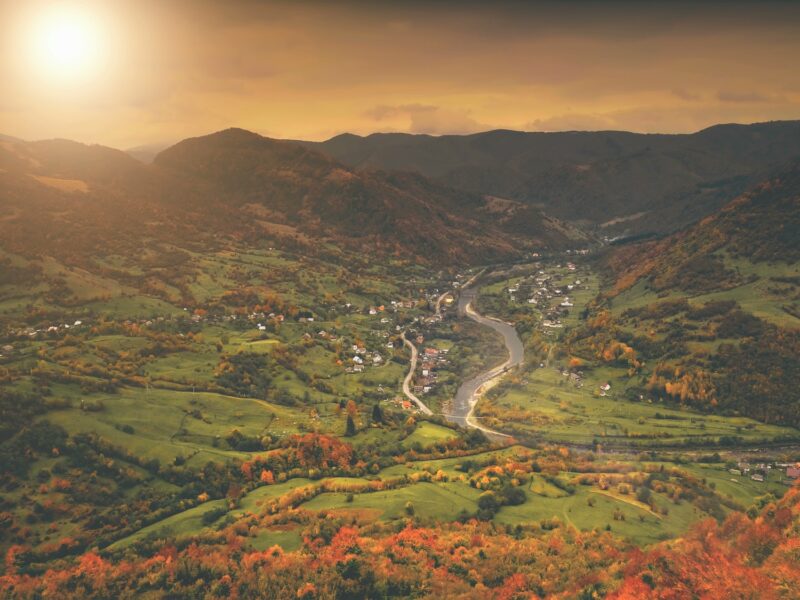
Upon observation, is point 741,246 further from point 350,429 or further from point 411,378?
point 350,429

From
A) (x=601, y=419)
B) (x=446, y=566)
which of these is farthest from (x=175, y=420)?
(x=601, y=419)

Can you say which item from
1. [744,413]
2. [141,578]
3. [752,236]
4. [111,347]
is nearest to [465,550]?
[141,578]

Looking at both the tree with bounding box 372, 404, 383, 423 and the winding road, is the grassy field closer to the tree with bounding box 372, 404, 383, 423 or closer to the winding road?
the winding road

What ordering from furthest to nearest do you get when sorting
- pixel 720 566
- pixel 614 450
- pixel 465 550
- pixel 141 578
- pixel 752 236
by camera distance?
pixel 752 236 → pixel 614 450 → pixel 465 550 → pixel 141 578 → pixel 720 566

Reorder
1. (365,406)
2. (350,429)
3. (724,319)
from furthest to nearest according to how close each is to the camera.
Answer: (724,319) < (365,406) < (350,429)

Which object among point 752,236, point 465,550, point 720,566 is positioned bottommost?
point 465,550

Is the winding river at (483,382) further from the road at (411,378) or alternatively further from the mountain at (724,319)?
the mountain at (724,319)

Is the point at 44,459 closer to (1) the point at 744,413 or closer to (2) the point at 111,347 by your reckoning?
(2) the point at 111,347
